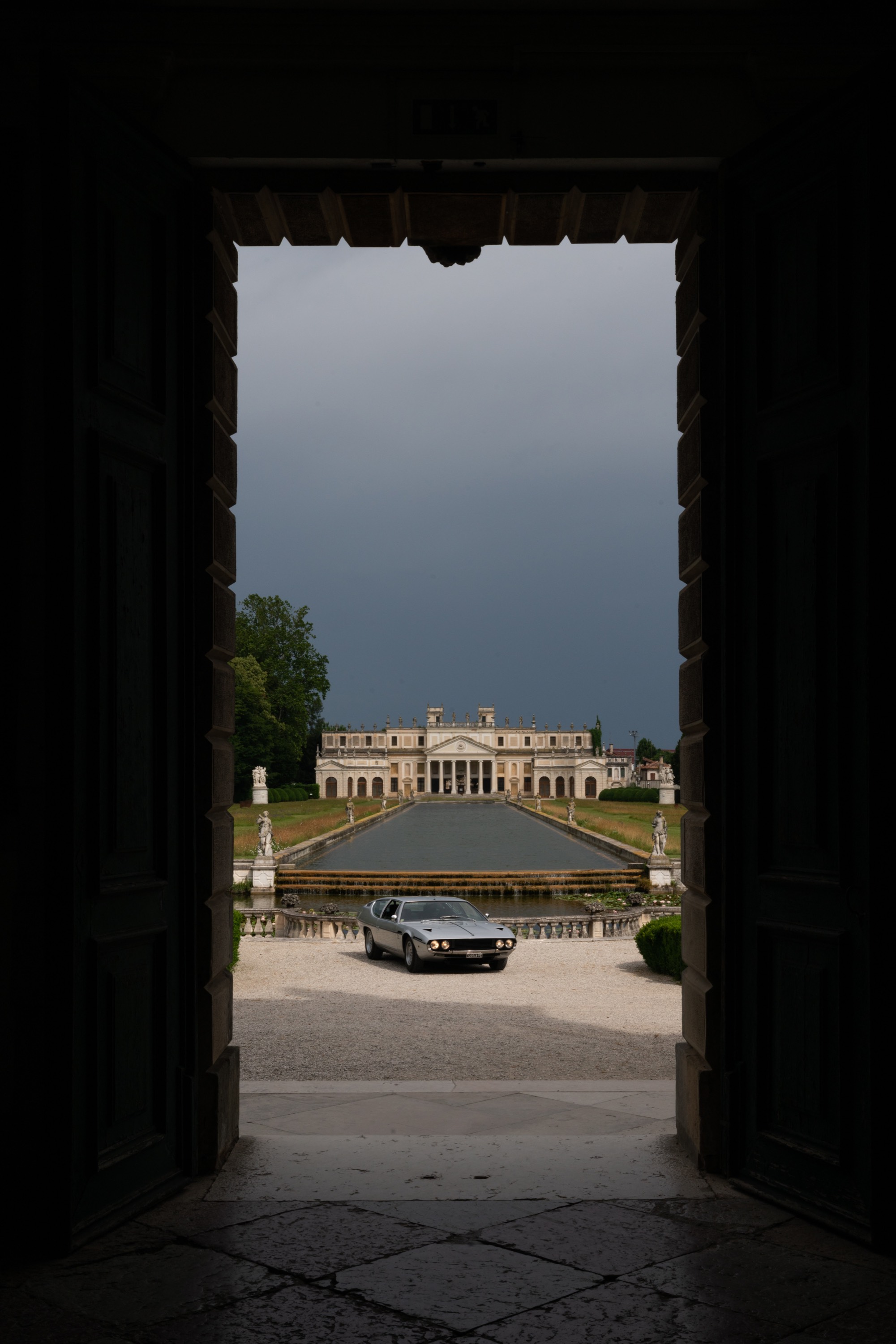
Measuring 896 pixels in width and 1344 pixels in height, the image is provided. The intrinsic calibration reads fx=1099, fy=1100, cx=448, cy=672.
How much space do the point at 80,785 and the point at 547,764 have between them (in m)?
115

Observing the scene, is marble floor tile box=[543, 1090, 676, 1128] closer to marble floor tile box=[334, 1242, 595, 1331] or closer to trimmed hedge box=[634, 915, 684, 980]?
marble floor tile box=[334, 1242, 595, 1331]

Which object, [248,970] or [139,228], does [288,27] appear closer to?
[139,228]

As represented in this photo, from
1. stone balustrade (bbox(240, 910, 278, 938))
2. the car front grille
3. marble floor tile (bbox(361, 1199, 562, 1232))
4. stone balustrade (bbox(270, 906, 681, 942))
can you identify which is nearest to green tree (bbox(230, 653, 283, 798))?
stone balustrade (bbox(240, 910, 278, 938))

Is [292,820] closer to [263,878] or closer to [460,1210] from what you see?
[263,878]

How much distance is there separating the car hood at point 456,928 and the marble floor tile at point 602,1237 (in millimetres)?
10781

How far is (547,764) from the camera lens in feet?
384

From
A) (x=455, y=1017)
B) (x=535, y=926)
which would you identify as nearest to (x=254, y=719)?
(x=535, y=926)

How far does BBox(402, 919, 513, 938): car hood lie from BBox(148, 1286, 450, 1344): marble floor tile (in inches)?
452

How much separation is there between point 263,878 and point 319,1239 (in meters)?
20.2

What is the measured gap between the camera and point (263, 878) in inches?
906

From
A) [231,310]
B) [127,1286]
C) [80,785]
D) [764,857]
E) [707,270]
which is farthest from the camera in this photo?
[231,310]

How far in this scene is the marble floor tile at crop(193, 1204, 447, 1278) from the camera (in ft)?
10.2

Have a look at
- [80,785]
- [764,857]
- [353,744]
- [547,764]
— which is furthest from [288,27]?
[353,744]

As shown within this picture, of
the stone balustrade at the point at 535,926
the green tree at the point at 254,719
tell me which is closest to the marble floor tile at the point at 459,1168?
the stone balustrade at the point at 535,926
